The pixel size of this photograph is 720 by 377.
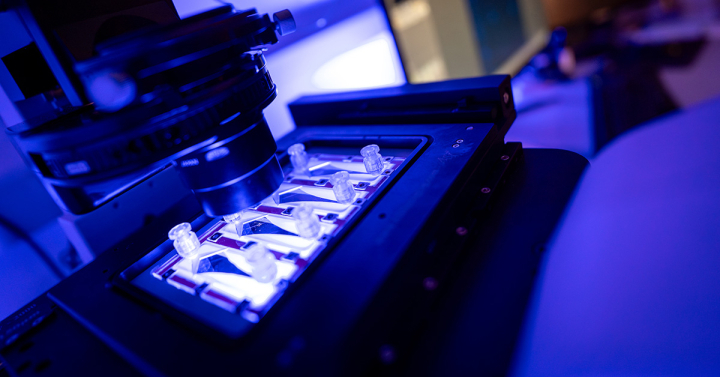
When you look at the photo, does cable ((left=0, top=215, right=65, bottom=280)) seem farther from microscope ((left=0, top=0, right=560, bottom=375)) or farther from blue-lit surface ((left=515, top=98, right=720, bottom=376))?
blue-lit surface ((left=515, top=98, right=720, bottom=376))

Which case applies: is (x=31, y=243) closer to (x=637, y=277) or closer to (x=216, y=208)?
(x=216, y=208)

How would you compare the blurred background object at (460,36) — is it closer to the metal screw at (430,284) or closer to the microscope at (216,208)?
the microscope at (216,208)

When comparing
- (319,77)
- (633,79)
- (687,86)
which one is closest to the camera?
(319,77)

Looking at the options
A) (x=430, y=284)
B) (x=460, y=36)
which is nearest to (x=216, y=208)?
(x=430, y=284)

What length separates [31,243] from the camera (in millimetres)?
546

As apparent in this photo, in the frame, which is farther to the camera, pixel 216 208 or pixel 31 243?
pixel 31 243

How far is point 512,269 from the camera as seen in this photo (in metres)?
0.35

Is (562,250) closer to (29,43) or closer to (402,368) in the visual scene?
(402,368)

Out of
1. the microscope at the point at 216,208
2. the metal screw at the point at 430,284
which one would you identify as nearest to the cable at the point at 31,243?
the microscope at the point at 216,208

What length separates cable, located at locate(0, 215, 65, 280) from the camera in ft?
1.70

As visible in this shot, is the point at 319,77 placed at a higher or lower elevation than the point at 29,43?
lower

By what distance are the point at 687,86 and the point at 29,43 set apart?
162 centimetres

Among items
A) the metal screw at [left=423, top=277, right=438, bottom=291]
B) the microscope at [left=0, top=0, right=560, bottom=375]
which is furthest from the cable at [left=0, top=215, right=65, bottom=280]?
the metal screw at [left=423, top=277, right=438, bottom=291]

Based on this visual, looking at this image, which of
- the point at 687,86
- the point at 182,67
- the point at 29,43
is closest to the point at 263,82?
the point at 182,67
